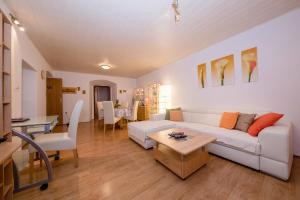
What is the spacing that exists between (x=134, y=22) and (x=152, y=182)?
2541mm

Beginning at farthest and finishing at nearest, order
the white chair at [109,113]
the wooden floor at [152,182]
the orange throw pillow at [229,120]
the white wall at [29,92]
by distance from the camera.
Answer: the white chair at [109,113] < the white wall at [29,92] < the orange throw pillow at [229,120] < the wooden floor at [152,182]

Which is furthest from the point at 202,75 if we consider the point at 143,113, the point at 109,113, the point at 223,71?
the point at 143,113

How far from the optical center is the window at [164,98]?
4.69 m

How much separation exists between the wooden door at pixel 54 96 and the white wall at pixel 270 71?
5460 millimetres

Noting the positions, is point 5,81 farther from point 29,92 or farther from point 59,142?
point 29,92

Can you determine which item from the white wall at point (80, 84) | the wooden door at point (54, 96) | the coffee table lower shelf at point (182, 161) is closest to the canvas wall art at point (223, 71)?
the coffee table lower shelf at point (182, 161)

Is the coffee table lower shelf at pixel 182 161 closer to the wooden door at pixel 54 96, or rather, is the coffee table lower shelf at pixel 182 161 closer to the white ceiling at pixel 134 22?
the white ceiling at pixel 134 22

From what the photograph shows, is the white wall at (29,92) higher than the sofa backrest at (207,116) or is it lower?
higher

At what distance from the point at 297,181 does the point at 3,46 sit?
11.7 ft

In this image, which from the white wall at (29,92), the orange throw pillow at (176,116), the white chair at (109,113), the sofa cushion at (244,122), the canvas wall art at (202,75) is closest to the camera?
the sofa cushion at (244,122)

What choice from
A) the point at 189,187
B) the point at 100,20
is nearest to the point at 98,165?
the point at 189,187

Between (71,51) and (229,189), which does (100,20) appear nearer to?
(71,51)

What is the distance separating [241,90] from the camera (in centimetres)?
264

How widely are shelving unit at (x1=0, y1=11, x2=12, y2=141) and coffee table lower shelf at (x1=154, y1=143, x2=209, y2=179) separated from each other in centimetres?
180
